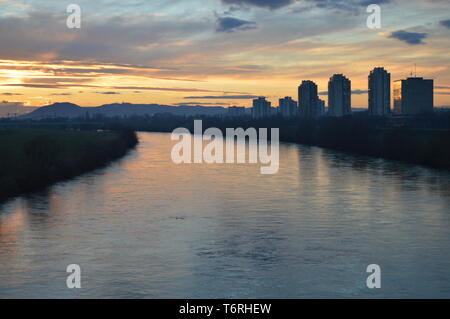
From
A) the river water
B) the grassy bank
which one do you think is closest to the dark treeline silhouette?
the river water

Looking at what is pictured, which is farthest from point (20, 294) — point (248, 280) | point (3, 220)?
point (3, 220)

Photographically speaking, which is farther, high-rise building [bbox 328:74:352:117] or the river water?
high-rise building [bbox 328:74:352:117]

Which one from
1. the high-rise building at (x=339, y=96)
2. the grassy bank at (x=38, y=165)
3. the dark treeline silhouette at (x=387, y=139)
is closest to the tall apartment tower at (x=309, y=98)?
the high-rise building at (x=339, y=96)

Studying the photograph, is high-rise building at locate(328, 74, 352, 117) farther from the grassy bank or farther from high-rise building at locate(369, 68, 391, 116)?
the grassy bank

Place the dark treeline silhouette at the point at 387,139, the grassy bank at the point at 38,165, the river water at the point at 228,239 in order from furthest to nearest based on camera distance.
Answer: the dark treeline silhouette at the point at 387,139 → the grassy bank at the point at 38,165 → the river water at the point at 228,239

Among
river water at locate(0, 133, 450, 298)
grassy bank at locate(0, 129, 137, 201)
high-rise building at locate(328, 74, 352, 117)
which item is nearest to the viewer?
river water at locate(0, 133, 450, 298)

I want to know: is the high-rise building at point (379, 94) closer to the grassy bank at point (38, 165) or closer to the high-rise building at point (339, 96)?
the high-rise building at point (339, 96)

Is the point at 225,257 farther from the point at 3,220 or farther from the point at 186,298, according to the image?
the point at 3,220
